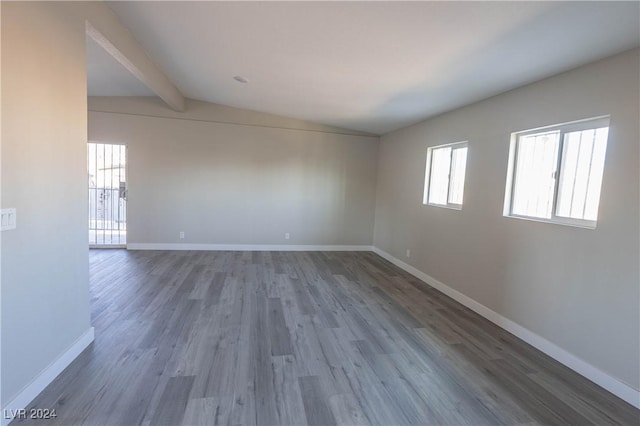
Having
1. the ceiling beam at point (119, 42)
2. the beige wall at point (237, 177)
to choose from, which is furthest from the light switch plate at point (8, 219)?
the beige wall at point (237, 177)

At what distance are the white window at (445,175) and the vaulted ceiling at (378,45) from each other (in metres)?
0.61

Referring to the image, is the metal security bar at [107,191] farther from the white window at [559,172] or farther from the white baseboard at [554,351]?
the white window at [559,172]

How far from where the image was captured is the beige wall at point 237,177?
516cm

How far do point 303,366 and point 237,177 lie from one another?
412 centimetres

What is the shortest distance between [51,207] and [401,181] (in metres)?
4.56

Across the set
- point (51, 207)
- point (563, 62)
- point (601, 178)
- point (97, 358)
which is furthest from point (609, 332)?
point (51, 207)

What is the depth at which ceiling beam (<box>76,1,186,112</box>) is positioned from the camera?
216cm

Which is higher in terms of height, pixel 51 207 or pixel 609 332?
pixel 51 207

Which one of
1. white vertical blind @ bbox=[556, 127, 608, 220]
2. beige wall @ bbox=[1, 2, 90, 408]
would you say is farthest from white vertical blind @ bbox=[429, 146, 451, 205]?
beige wall @ bbox=[1, 2, 90, 408]

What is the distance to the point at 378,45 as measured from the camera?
236cm

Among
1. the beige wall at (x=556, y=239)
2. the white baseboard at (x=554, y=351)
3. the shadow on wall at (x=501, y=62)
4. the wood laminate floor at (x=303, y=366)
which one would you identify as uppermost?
the shadow on wall at (x=501, y=62)

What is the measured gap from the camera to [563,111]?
2426 millimetres

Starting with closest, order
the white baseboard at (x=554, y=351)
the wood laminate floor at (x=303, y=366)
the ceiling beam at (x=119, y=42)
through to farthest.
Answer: the wood laminate floor at (x=303, y=366), the white baseboard at (x=554, y=351), the ceiling beam at (x=119, y=42)

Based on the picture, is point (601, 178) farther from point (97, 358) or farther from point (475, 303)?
point (97, 358)
